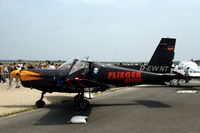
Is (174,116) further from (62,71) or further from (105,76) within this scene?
(62,71)

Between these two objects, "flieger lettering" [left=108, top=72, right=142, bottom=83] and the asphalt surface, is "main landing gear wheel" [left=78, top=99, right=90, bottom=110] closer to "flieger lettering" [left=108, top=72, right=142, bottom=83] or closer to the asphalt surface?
the asphalt surface

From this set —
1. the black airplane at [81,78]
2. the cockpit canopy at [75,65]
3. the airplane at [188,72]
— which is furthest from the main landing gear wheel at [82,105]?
the airplane at [188,72]

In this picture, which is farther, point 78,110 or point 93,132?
point 78,110

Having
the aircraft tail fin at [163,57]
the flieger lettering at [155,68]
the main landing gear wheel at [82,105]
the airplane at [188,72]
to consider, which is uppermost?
the aircraft tail fin at [163,57]

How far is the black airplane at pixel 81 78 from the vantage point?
1061 cm

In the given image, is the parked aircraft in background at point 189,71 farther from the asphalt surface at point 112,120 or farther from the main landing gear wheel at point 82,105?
the main landing gear wheel at point 82,105

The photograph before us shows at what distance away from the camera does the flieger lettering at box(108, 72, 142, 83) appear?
11.8 m

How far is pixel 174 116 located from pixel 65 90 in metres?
4.93

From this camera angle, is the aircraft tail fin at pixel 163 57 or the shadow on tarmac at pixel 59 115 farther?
the aircraft tail fin at pixel 163 57

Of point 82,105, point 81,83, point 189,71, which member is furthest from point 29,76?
point 189,71

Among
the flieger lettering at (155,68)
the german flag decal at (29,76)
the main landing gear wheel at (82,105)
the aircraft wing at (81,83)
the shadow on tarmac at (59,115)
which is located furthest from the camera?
the flieger lettering at (155,68)

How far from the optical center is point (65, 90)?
11273 millimetres

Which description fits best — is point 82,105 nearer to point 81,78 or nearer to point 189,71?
point 81,78

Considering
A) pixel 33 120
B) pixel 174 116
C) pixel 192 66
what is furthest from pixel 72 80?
pixel 192 66
